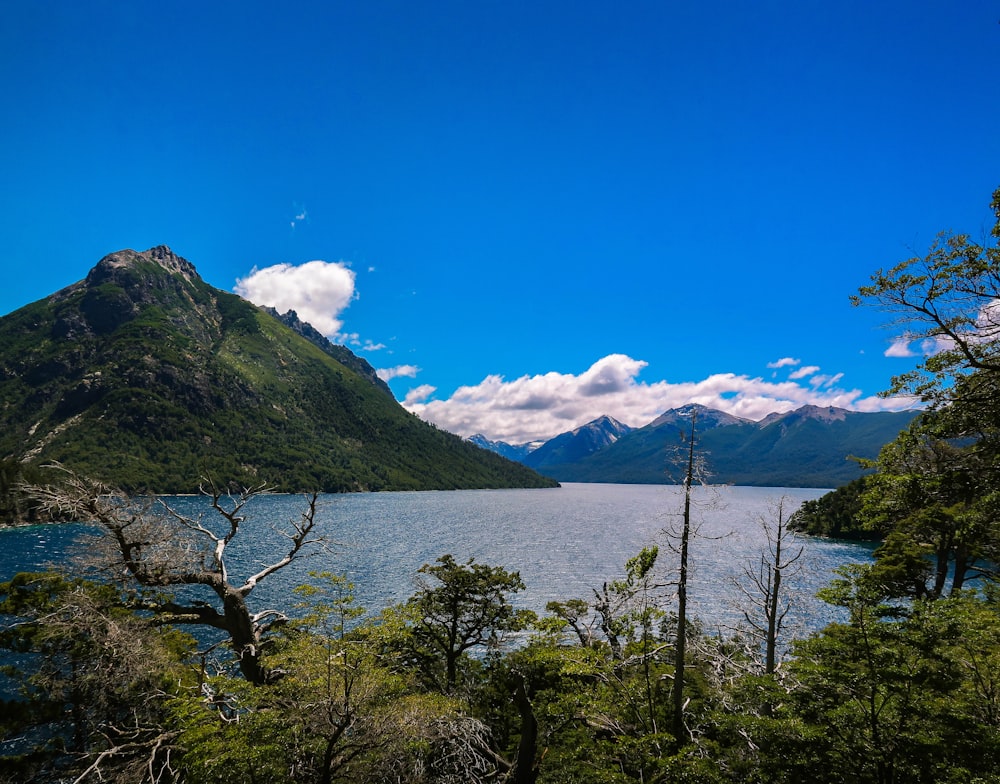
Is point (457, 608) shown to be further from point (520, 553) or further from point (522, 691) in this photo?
point (520, 553)

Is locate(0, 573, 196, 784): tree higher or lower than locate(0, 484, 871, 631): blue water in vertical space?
higher

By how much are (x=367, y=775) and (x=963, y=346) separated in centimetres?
1980

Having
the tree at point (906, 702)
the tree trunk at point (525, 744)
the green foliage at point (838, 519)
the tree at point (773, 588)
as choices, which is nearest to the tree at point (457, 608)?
the tree at point (773, 588)

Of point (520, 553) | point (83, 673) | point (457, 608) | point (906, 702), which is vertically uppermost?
point (906, 702)

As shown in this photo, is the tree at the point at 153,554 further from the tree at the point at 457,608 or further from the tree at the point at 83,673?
the tree at the point at 457,608

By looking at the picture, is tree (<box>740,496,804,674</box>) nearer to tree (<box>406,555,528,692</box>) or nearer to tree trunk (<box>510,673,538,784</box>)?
tree (<box>406,555,528,692</box>)

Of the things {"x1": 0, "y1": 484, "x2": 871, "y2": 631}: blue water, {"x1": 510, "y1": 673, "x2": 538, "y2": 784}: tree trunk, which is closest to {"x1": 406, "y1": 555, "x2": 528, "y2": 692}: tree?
{"x1": 0, "y1": 484, "x2": 871, "y2": 631}: blue water

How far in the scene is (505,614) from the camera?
28.7m

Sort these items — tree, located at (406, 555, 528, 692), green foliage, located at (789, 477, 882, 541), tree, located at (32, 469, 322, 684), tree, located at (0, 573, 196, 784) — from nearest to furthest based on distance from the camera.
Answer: tree, located at (0, 573, 196, 784), tree, located at (32, 469, 322, 684), tree, located at (406, 555, 528, 692), green foliage, located at (789, 477, 882, 541)

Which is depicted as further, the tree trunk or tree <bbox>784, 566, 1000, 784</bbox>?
the tree trunk

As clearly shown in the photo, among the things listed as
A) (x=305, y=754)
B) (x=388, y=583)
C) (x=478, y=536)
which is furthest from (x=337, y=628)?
(x=478, y=536)

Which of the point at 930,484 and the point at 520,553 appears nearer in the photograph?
the point at 930,484

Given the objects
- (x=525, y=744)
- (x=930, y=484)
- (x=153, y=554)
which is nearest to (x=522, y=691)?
(x=525, y=744)

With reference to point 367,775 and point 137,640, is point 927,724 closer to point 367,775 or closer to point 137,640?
point 367,775
